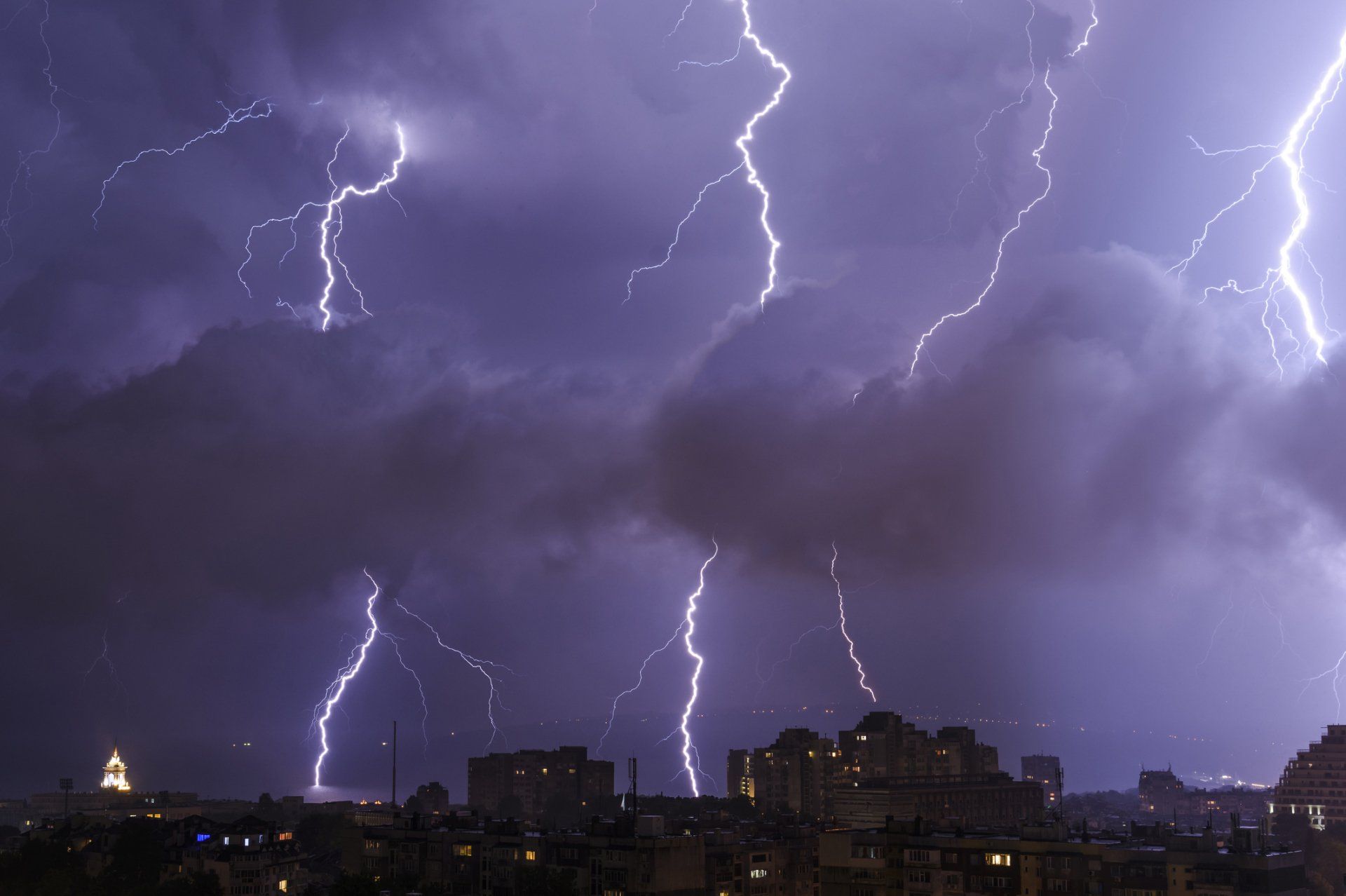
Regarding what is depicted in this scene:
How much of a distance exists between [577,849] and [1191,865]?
589 inches

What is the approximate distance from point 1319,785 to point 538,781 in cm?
4280

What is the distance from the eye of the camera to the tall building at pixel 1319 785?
6875cm

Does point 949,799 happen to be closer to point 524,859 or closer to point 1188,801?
point 524,859

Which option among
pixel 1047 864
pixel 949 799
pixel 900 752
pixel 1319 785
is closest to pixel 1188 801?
pixel 1319 785

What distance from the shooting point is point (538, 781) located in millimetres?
81688

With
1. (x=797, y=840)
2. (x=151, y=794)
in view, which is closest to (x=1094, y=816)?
(x=797, y=840)

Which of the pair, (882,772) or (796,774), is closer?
(882,772)

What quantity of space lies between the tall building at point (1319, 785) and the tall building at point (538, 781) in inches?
1435

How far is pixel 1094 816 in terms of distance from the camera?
92.7 meters

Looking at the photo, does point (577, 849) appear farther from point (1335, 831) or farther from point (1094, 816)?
point (1094, 816)

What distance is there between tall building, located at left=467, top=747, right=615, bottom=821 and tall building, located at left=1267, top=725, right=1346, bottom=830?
120 feet

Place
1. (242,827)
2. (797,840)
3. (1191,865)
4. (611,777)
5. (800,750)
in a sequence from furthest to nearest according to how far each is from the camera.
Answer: (611,777) → (800,750) → (242,827) → (797,840) → (1191,865)

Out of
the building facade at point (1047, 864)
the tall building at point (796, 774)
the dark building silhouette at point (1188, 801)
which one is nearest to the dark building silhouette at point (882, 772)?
the tall building at point (796, 774)

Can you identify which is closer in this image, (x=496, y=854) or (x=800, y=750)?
(x=496, y=854)
